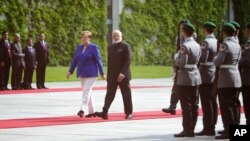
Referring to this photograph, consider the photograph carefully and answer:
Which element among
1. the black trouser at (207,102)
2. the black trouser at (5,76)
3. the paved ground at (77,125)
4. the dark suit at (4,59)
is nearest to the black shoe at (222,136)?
the paved ground at (77,125)

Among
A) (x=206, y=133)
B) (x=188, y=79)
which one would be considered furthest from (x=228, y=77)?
(x=206, y=133)

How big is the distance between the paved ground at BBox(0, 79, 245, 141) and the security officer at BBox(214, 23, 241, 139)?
542 millimetres

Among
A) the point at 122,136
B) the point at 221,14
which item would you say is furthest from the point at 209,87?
the point at 221,14

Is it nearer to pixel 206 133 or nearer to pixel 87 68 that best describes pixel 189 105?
pixel 206 133

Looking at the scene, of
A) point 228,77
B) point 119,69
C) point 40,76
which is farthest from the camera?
point 40,76

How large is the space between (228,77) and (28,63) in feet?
52.4

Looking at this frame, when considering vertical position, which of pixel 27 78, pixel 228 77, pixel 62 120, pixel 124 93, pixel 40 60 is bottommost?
pixel 62 120

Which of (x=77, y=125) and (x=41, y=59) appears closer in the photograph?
(x=77, y=125)

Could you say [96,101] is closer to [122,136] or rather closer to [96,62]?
[96,62]

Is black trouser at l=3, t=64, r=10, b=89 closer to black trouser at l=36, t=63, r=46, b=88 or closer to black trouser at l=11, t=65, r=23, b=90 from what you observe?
black trouser at l=11, t=65, r=23, b=90

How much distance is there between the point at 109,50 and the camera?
17703 mm

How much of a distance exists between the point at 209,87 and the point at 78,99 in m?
9.65

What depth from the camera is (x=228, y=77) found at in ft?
44.5

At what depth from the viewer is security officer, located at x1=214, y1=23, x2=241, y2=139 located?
13570 mm
